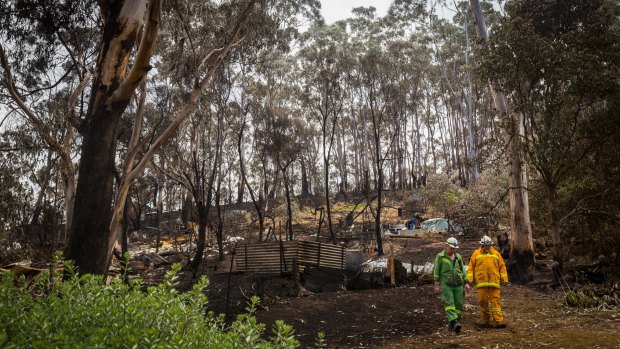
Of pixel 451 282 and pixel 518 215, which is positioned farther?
pixel 518 215

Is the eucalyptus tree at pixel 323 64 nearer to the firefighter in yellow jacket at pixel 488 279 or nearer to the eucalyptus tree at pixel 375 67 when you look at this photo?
the eucalyptus tree at pixel 375 67

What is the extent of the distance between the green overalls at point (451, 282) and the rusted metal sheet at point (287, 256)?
447cm

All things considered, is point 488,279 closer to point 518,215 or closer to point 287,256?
point 287,256

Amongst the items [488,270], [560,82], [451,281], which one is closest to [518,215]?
[560,82]

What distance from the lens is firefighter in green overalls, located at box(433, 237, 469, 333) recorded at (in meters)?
6.59

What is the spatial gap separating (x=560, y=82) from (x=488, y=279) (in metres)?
6.08

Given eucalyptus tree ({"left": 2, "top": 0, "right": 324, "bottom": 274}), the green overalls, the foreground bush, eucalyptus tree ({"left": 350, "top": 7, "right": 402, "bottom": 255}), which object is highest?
eucalyptus tree ({"left": 350, "top": 7, "right": 402, "bottom": 255})

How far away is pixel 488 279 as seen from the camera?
6.72m

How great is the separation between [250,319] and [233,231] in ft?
76.2

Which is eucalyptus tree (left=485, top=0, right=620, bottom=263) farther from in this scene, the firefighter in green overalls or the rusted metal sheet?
the rusted metal sheet

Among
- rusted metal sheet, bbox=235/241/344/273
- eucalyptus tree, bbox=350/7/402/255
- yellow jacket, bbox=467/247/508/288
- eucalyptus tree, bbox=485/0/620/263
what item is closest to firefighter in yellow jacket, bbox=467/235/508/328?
yellow jacket, bbox=467/247/508/288

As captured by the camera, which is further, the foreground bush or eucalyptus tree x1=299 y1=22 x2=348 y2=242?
eucalyptus tree x1=299 y1=22 x2=348 y2=242

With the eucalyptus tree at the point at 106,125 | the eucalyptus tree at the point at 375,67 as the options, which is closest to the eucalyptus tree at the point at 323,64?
the eucalyptus tree at the point at 375,67

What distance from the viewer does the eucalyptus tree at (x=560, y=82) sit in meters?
10.1
